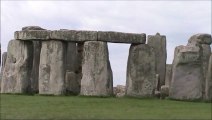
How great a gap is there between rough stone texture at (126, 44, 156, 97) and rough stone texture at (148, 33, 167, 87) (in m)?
5.53

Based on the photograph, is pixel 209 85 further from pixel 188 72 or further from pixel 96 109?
pixel 96 109

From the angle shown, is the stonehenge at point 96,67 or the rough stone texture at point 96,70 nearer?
the stonehenge at point 96,67

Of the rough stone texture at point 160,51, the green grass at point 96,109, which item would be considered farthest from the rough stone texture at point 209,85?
the rough stone texture at point 160,51

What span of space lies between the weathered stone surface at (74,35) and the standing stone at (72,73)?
2841 millimetres

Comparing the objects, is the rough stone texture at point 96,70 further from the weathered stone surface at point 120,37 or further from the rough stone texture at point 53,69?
the rough stone texture at point 53,69

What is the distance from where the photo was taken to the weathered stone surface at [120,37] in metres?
25.3

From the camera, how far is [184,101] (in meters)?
23.7

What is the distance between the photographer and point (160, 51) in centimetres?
3173

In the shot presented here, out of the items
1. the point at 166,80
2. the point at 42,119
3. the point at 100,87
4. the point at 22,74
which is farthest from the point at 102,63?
the point at 42,119

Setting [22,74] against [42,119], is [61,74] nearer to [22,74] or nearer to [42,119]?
[22,74]

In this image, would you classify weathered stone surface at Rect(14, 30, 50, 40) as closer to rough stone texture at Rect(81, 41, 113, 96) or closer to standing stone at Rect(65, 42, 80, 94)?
rough stone texture at Rect(81, 41, 113, 96)

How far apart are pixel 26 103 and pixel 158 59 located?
466 inches

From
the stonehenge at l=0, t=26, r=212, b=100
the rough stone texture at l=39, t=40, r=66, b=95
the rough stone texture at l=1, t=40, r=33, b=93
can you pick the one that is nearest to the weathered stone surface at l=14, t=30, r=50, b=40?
the stonehenge at l=0, t=26, r=212, b=100

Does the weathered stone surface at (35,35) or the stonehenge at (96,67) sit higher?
the weathered stone surface at (35,35)
